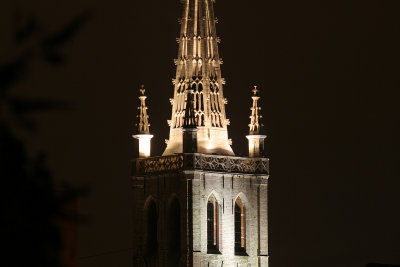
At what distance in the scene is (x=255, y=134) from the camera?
7806 cm

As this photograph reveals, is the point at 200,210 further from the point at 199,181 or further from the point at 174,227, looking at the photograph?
the point at 174,227

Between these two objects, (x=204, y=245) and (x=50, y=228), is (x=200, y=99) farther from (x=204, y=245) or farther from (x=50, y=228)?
(x=50, y=228)

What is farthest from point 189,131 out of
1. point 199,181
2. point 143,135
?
point 143,135

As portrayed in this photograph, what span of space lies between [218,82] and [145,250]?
31.4ft

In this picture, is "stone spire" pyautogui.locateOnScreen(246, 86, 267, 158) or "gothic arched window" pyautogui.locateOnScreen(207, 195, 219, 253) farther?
"stone spire" pyautogui.locateOnScreen(246, 86, 267, 158)

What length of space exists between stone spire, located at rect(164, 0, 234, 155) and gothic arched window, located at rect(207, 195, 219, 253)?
2639 mm

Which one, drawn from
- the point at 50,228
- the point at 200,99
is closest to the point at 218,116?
the point at 200,99

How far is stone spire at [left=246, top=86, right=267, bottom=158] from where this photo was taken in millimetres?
77562

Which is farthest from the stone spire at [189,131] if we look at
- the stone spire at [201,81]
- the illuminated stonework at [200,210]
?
the stone spire at [201,81]

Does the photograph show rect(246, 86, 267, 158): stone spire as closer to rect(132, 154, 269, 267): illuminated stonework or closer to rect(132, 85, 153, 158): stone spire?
rect(132, 154, 269, 267): illuminated stonework

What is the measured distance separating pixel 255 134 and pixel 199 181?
17.2 feet

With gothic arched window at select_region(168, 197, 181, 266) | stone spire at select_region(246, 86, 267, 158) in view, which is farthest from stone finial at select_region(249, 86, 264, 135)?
gothic arched window at select_region(168, 197, 181, 266)

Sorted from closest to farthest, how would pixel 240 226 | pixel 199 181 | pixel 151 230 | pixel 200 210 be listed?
pixel 199 181 < pixel 200 210 < pixel 240 226 < pixel 151 230

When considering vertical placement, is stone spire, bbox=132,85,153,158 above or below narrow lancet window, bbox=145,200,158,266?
above
